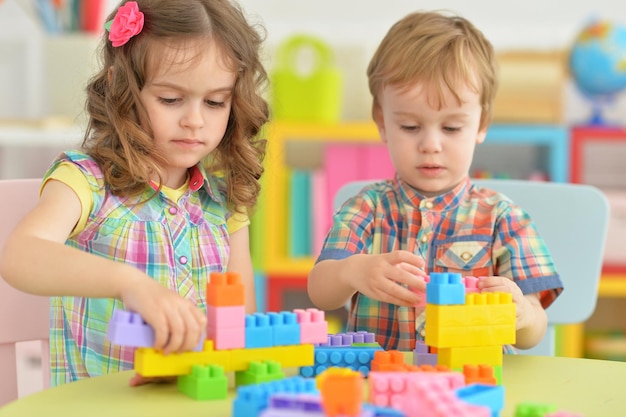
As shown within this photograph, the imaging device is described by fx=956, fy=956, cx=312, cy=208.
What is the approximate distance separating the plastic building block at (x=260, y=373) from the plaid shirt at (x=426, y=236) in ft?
1.50

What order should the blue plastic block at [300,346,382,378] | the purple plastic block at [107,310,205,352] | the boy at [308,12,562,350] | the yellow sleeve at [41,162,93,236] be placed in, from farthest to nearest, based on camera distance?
the boy at [308,12,562,350]
the yellow sleeve at [41,162,93,236]
the blue plastic block at [300,346,382,378]
the purple plastic block at [107,310,205,352]

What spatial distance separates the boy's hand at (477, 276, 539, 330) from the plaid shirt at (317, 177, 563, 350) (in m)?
0.18

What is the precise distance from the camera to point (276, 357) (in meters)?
0.83

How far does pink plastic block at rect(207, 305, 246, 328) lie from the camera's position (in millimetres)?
802

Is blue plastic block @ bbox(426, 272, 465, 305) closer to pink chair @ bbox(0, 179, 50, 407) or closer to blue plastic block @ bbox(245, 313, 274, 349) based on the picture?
blue plastic block @ bbox(245, 313, 274, 349)

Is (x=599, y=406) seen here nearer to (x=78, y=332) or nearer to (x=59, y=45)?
(x=78, y=332)

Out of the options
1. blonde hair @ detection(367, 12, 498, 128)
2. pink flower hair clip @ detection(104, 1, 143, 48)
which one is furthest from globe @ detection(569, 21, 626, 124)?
pink flower hair clip @ detection(104, 1, 143, 48)

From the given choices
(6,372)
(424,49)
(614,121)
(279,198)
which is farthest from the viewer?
(614,121)

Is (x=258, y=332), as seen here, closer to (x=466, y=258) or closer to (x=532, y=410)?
(x=532, y=410)

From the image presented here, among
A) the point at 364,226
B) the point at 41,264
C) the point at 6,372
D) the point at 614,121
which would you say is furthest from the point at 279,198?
the point at 41,264

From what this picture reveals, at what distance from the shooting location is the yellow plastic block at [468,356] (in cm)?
86

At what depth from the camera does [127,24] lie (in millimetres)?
1164

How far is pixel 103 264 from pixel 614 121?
247 centimetres

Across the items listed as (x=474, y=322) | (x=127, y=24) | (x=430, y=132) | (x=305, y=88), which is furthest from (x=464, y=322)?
(x=305, y=88)
